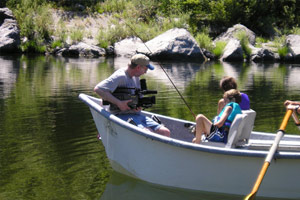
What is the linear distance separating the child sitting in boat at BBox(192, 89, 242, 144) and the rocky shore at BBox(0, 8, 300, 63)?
1935cm

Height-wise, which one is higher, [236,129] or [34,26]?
[34,26]

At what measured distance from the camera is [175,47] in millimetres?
25859

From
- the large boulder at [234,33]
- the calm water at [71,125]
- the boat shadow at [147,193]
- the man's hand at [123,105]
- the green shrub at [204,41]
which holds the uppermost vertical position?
the large boulder at [234,33]

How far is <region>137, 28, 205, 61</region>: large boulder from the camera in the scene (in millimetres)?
25516

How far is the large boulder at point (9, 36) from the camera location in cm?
2806

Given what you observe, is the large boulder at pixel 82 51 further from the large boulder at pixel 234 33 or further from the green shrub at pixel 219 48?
the large boulder at pixel 234 33

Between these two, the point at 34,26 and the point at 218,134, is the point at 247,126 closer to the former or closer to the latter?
the point at 218,134

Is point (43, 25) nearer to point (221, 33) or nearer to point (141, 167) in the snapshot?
point (221, 33)

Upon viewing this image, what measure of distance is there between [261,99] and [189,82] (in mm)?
4132

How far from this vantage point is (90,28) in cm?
3134

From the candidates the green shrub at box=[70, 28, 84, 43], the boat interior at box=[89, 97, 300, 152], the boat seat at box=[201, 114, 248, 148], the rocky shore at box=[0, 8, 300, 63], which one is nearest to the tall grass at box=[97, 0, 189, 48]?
the rocky shore at box=[0, 8, 300, 63]

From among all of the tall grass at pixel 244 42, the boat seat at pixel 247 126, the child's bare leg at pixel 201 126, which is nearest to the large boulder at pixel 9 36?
the tall grass at pixel 244 42

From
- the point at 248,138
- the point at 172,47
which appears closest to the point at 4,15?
the point at 172,47

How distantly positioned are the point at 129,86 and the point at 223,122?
4.12 ft
